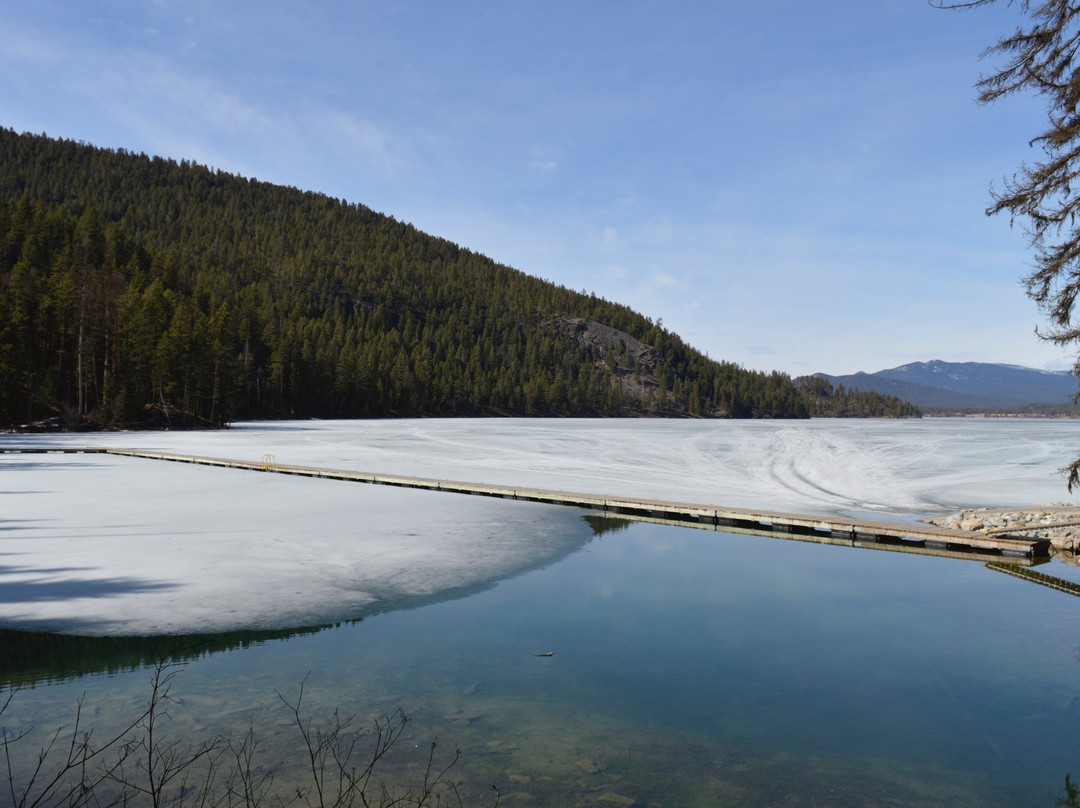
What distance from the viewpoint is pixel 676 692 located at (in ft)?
20.9

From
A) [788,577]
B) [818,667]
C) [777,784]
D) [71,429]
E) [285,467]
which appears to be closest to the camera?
[777,784]

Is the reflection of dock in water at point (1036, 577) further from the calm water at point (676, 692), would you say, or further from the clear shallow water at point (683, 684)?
the calm water at point (676, 692)

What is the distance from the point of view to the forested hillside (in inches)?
2100

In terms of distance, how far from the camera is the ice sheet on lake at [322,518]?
8473 mm

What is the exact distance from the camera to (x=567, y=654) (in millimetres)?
7273


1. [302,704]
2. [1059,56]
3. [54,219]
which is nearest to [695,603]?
[302,704]

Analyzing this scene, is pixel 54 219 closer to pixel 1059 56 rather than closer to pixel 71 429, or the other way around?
pixel 71 429

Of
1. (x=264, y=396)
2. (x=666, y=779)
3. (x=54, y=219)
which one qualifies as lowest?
(x=666, y=779)

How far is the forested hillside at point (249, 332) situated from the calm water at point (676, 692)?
169 feet

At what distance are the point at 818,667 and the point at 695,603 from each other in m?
2.45

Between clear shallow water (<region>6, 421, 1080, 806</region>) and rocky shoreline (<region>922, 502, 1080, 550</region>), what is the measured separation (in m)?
3.60

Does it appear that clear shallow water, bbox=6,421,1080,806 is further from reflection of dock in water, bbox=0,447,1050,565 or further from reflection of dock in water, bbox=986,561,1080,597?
reflection of dock in water, bbox=0,447,1050,565

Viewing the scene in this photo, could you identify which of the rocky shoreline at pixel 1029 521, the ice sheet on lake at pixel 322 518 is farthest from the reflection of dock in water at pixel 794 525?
the rocky shoreline at pixel 1029 521

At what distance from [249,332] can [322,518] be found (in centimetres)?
8371
